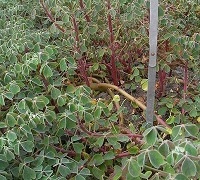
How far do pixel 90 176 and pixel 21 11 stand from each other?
1035mm

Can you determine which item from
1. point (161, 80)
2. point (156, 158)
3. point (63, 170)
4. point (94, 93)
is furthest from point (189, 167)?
point (94, 93)

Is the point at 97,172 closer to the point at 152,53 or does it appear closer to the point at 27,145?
the point at 27,145

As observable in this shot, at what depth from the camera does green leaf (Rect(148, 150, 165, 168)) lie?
1.20 m

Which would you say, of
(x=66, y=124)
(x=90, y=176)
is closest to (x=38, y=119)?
(x=66, y=124)

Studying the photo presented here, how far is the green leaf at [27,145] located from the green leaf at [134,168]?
411 millimetres

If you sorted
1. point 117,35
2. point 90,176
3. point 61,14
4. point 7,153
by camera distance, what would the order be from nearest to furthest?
point 7,153 < point 90,176 < point 61,14 < point 117,35

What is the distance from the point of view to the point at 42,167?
153 centimetres

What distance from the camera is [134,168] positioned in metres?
1.26

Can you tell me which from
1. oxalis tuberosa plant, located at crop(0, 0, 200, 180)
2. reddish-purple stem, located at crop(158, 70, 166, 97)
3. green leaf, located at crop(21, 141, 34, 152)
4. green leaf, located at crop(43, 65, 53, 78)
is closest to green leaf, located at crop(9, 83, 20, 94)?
oxalis tuberosa plant, located at crop(0, 0, 200, 180)

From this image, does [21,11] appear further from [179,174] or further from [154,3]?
[179,174]

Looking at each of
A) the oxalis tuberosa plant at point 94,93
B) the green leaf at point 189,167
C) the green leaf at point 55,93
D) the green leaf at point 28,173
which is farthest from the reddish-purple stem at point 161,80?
the green leaf at point 189,167

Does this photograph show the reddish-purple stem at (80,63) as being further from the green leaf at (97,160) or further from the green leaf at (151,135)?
the green leaf at (151,135)

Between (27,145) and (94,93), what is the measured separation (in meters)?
0.71

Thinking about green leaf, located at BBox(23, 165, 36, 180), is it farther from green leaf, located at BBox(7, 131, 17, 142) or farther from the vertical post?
the vertical post
